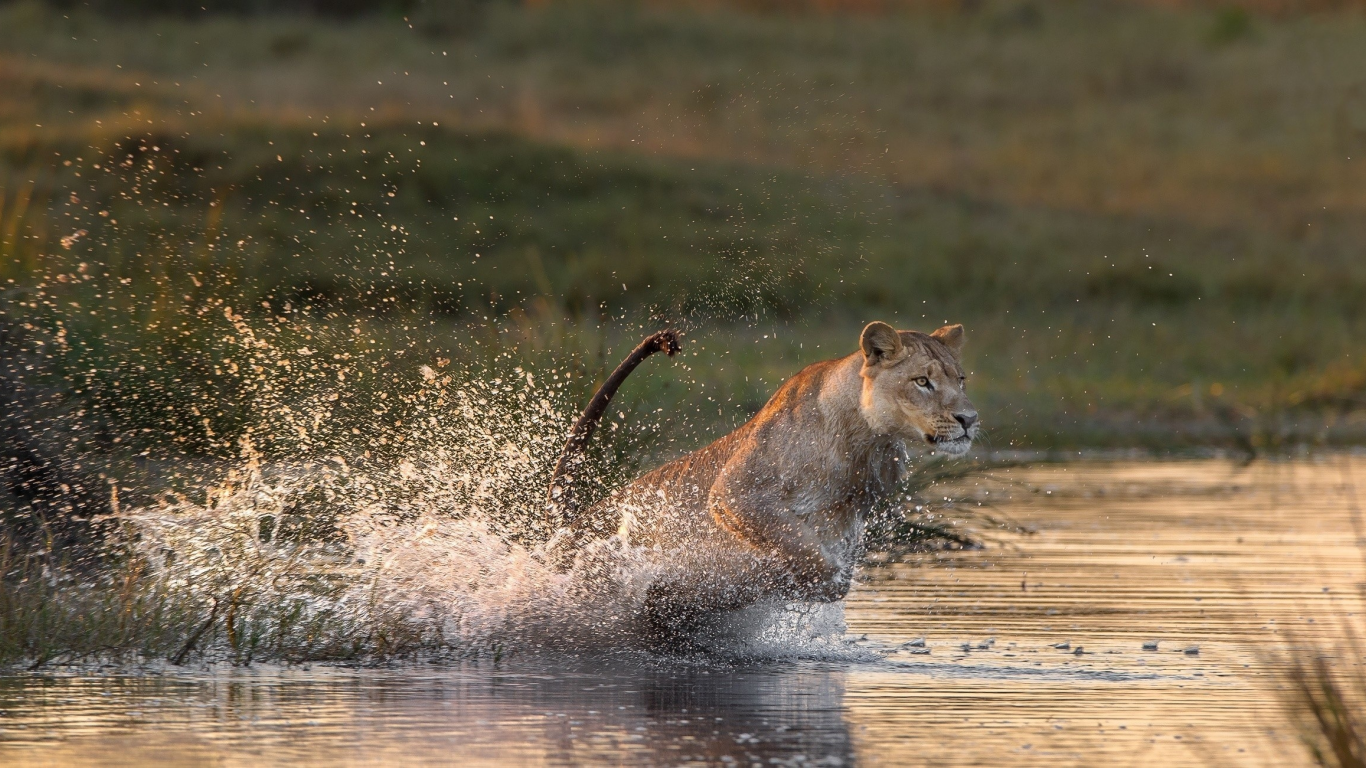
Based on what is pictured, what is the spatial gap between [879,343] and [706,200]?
72.4 feet

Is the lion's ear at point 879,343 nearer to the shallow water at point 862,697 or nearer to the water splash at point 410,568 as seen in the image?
the water splash at point 410,568

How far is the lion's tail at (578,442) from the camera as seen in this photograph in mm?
8266

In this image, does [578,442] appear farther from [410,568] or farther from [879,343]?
[879,343]

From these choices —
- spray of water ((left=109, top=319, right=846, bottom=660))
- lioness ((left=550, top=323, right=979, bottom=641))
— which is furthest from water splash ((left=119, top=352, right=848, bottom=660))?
lioness ((left=550, top=323, right=979, bottom=641))

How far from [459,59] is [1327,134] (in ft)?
60.1

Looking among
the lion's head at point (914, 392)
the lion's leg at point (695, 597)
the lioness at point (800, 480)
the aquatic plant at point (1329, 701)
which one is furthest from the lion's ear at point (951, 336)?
the aquatic plant at point (1329, 701)

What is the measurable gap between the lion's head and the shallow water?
905 millimetres

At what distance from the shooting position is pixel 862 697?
23.7 ft

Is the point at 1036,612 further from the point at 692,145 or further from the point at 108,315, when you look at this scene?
the point at 692,145

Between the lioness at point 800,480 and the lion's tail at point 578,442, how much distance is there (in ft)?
0.05

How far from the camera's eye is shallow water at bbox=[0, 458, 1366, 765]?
628cm

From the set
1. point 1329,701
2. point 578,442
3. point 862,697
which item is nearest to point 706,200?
point 578,442

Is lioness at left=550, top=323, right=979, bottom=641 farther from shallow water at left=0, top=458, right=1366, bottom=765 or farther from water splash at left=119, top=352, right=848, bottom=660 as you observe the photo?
shallow water at left=0, top=458, right=1366, bottom=765

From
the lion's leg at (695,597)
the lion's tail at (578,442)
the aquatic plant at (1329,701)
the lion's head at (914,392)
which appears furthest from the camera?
the lion's tail at (578,442)
